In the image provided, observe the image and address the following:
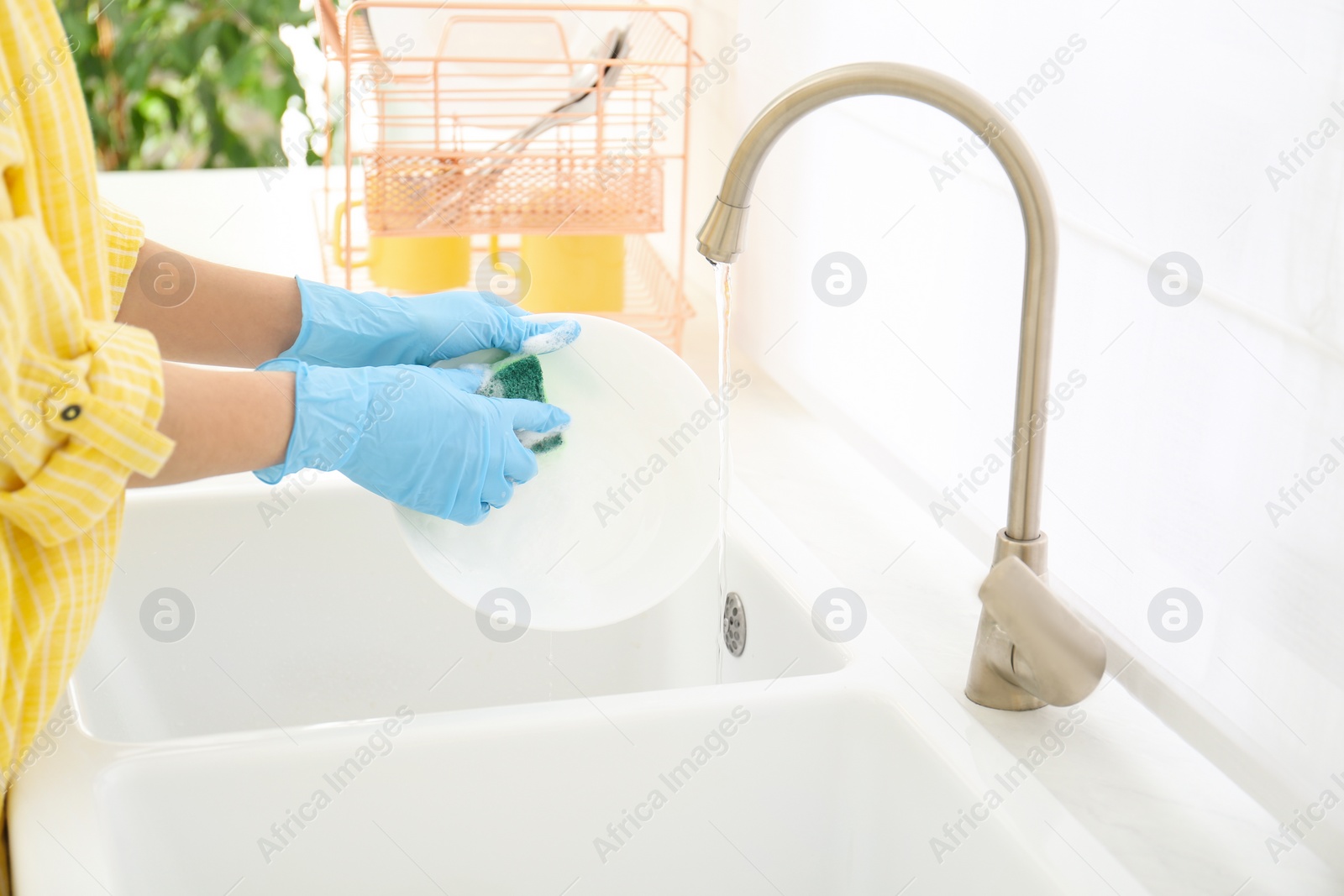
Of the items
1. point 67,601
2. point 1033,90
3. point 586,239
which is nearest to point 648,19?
point 586,239

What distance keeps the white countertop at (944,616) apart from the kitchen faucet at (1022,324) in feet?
0.22

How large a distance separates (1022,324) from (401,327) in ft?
1.66

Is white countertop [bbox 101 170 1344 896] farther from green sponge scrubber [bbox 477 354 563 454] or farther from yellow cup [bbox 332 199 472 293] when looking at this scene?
green sponge scrubber [bbox 477 354 563 454]

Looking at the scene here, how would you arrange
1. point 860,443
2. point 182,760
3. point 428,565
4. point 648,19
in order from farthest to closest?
point 648,19 → point 860,443 → point 428,565 → point 182,760

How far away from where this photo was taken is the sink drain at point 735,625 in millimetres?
1108

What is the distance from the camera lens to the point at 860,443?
1.33 metres

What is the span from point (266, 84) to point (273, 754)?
8.73 feet

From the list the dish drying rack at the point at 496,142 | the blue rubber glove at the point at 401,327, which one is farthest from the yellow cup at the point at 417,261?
the blue rubber glove at the point at 401,327

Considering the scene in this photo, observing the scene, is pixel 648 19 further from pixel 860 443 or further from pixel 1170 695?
pixel 1170 695

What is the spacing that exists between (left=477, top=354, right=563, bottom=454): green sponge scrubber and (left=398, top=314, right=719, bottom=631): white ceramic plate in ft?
0.19

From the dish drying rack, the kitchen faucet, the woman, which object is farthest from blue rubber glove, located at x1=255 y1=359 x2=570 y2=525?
the dish drying rack

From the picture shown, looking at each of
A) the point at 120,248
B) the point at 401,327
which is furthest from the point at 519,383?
the point at 120,248

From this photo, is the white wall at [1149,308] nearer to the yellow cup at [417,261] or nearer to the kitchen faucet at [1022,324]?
the kitchen faucet at [1022,324]

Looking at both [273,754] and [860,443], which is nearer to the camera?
[273,754]
